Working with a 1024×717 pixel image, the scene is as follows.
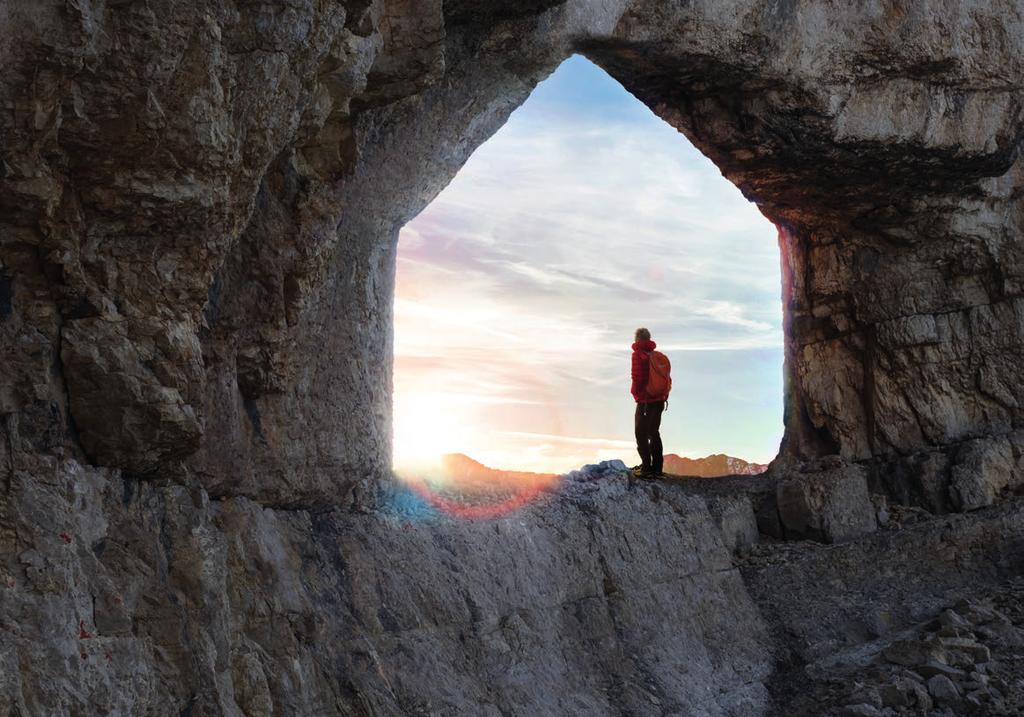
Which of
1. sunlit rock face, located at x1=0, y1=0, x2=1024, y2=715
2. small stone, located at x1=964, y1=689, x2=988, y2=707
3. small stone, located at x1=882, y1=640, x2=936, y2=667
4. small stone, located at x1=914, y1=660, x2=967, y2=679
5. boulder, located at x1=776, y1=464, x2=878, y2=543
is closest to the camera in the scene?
sunlit rock face, located at x1=0, y1=0, x2=1024, y2=715

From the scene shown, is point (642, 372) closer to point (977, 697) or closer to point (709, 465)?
point (977, 697)

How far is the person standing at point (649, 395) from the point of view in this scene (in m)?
10.1

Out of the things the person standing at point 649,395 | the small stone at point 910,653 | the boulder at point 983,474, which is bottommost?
the small stone at point 910,653

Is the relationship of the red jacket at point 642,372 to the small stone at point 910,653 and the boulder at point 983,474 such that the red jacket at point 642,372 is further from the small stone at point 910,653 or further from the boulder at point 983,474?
the small stone at point 910,653

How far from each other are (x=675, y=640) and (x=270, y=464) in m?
3.71

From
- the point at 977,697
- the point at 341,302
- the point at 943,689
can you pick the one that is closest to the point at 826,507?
the point at 943,689

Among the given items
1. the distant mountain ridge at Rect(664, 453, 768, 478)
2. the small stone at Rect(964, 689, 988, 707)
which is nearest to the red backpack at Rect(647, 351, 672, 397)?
the small stone at Rect(964, 689, 988, 707)

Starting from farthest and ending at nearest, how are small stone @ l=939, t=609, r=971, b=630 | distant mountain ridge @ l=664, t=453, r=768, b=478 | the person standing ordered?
distant mountain ridge @ l=664, t=453, r=768, b=478 < the person standing < small stone @ l=939, t=609, r=971, b=630

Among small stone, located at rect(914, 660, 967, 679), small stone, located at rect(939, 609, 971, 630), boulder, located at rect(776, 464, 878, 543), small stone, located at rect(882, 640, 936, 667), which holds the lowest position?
small stone, located at rect(914, 660, 967, 679)

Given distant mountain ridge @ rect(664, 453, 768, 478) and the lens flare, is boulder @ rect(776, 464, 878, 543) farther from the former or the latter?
distant mountain ridge @ rect(664, 453, 768, 478)

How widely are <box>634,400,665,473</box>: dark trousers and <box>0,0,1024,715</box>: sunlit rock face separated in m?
1.12

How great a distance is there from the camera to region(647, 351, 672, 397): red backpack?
33.2ft

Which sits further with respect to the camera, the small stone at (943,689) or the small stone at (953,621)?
the small stone at (953,621)

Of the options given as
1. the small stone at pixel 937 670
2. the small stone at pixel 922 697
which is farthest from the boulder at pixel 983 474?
the small stone at pixel 922 697
